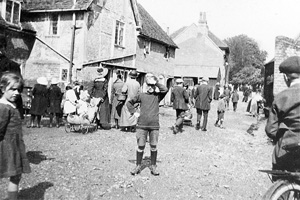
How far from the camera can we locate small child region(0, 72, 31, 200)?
380 centimetres

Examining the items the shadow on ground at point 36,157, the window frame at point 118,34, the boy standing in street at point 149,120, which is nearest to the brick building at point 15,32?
the window frame at point 118,34

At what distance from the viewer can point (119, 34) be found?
20766 millimetres

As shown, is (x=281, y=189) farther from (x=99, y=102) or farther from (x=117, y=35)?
(x=117, y=35)

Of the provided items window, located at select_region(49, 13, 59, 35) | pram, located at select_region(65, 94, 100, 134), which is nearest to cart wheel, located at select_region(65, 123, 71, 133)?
pram, located at select_region(65, 94, 100, 134)

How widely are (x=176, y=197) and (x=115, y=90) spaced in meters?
7.13

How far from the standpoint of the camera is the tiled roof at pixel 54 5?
56.7 feet

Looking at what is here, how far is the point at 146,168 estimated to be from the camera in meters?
6.63

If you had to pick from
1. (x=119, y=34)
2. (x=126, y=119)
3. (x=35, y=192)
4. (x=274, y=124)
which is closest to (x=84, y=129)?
(x=126, y=119)

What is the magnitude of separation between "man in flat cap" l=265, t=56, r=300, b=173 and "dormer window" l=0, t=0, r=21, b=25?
17072mm

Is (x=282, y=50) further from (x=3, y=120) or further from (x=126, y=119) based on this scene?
(x=3, y=120)

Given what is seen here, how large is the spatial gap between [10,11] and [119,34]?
6.99 m

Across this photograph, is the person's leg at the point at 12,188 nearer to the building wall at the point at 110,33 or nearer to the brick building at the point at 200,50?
the building wall at the point at 110,33

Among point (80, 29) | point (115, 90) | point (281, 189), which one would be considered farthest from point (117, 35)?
point (281, 189)

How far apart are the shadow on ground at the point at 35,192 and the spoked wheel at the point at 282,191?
10.8 ft
